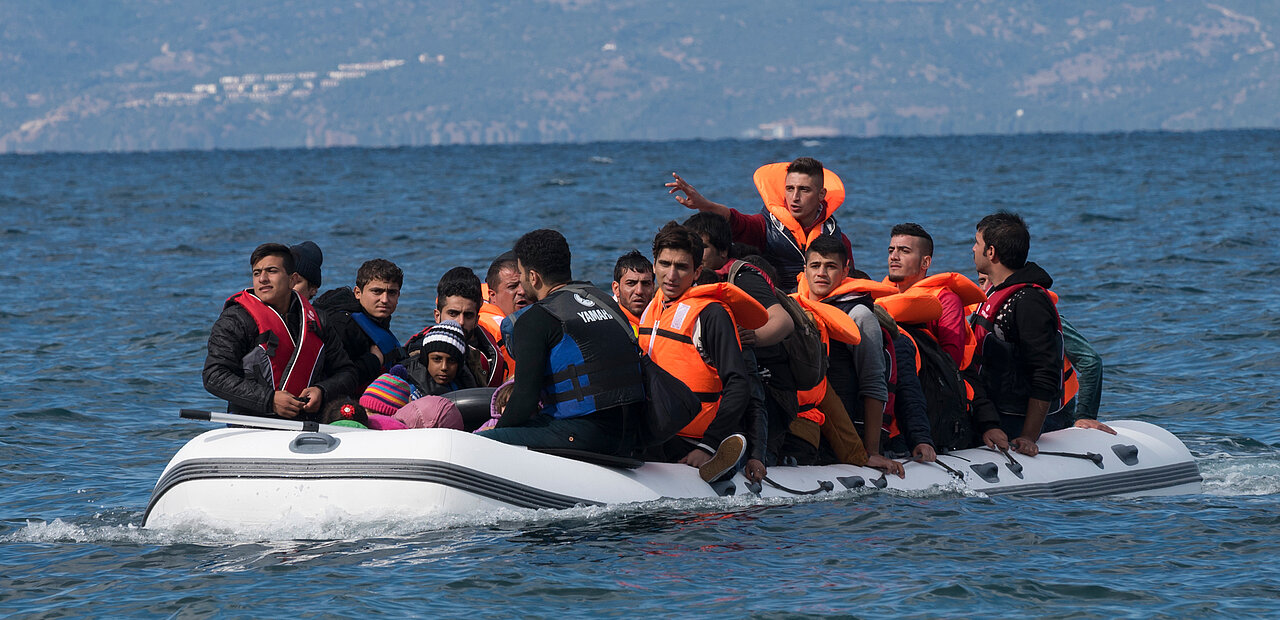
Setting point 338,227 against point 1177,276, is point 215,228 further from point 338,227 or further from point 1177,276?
point 1177,276

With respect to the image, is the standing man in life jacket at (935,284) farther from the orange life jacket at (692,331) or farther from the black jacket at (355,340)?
the black jacket at (355,340)

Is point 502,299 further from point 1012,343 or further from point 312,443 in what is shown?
point 1012,343

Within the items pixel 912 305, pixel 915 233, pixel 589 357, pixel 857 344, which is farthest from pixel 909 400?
pixel 589 357

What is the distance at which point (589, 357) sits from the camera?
6.81 meters

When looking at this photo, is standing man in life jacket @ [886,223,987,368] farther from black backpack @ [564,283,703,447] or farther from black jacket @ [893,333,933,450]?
black backpack @ [564,283,703,447]

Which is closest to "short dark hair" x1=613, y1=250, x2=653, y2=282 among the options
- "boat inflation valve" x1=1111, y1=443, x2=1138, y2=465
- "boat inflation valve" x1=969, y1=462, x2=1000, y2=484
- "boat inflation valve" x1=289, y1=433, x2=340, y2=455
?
"boat inflation valve" x1=289, y1=433, x2=340, y2=455

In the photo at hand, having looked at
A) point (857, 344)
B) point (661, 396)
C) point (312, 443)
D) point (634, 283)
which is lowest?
point (312, 443)

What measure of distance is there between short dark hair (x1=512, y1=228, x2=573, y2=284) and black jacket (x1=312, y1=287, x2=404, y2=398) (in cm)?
150

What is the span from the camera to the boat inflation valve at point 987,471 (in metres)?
8.06

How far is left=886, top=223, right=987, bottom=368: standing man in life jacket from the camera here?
314 inches

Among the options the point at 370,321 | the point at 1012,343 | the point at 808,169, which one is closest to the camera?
the point at 370,321

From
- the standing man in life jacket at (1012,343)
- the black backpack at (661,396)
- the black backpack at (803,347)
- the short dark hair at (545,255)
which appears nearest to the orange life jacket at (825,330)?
the black backpack at (803,347)

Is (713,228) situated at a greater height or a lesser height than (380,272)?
greater

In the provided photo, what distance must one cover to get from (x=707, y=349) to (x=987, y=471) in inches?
79.1
